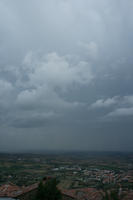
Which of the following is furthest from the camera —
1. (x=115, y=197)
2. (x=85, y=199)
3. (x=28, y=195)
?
(x=85, y=199)

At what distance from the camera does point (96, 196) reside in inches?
989

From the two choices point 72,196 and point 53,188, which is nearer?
point 53,188

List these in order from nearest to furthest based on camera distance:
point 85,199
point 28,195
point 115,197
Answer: point 115,197, point 28,195, point 85,199

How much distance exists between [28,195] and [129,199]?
389 inches

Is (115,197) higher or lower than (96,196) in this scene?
higher

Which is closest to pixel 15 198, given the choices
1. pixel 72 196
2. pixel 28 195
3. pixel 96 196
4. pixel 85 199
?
pixel 28 195

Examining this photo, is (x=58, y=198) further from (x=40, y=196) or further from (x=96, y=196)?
(x=96, y=196)

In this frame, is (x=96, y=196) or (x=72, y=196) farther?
(x=96, y=196)

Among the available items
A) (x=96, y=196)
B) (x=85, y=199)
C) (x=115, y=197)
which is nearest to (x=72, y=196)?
(x=85, y=199)

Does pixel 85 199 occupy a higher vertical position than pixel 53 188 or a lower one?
lower

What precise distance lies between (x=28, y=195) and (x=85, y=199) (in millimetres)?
6927

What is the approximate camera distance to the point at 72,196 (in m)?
21.2

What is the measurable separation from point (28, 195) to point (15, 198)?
152 cm

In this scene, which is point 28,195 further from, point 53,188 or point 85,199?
point 85,199
